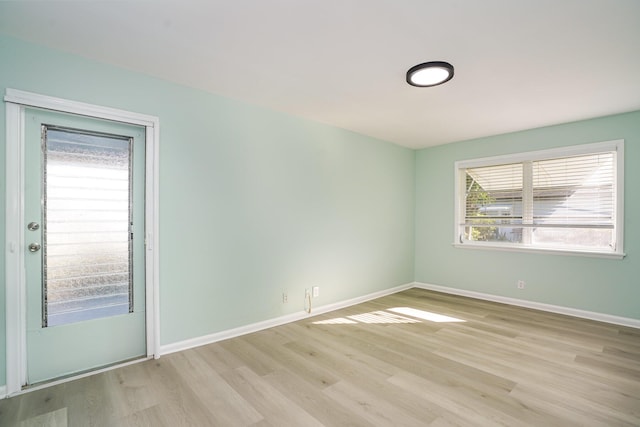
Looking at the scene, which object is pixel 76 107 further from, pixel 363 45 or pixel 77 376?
pixel 363 45

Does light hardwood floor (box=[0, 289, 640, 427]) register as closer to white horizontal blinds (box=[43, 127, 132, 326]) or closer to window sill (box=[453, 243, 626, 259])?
white horizontal blinds (box=[43, 127, 132, 326])

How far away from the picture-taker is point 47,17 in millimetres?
1949

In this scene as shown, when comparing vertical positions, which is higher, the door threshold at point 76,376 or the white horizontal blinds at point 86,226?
the white horizontal blinds at point 86,226

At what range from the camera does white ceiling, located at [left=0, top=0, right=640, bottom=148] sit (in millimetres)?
1868

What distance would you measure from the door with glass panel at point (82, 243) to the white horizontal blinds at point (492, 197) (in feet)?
15.3

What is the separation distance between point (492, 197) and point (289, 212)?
3254mm

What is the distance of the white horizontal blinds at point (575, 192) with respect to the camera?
381 cm

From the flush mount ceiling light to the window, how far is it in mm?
2520

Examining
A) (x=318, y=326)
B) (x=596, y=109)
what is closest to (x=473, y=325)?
(x=318, y=326)

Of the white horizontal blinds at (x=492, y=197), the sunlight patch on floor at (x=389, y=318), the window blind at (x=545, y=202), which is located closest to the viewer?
the sunlight patch on floor at (x=389, y=318)

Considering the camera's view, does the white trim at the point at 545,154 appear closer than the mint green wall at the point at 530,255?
No

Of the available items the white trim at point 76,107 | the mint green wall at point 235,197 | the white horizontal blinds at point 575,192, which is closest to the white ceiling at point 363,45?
the mint green wall at point 235,197

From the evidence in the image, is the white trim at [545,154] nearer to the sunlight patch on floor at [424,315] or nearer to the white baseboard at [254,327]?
the sunlight patch on floor at [424,315]

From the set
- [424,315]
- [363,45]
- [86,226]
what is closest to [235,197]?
[86,226]
